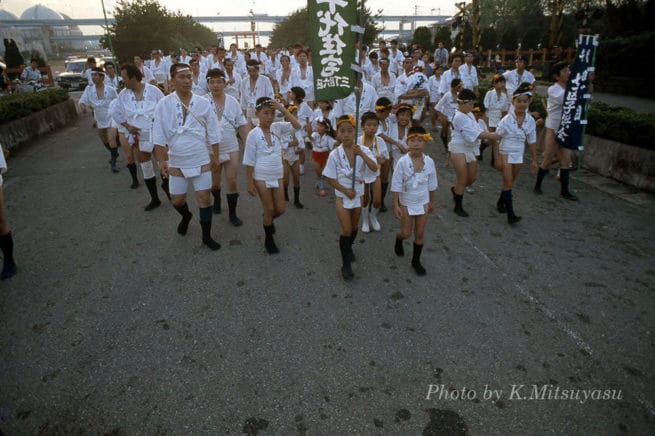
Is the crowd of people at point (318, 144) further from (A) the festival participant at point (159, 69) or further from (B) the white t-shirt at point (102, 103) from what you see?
(A) the festival participant at point (159, 69)

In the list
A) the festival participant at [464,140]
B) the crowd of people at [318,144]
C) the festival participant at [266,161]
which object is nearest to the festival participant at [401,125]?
the crowd of people at [318,144]

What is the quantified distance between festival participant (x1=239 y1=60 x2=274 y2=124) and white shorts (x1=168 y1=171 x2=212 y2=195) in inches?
141

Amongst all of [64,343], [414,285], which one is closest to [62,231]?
[64,343]

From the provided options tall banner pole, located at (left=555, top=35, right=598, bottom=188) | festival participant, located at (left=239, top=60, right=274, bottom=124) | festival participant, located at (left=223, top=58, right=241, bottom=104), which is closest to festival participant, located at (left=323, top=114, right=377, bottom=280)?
festival participant, located at (left=239, top=60, right=274, bottom=124)

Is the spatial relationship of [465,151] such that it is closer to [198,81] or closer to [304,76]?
[304,76]

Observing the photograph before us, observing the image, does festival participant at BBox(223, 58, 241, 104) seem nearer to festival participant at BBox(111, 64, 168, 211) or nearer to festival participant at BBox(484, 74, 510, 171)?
festival participant at BBox(111, 64, 168, 211)

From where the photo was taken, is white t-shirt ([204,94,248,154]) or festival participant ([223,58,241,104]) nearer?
white t-shirt ([204,94,248,154])

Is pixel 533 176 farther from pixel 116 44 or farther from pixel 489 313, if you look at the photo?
pixel 116 44

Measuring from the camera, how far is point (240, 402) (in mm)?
2748

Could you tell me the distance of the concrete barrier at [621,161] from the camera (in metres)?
6.74

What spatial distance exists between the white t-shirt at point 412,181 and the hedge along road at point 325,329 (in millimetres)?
865

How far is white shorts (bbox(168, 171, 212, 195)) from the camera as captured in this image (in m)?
4.79

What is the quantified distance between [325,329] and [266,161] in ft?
7.36

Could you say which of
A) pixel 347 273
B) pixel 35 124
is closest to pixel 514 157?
pixel 347 273
